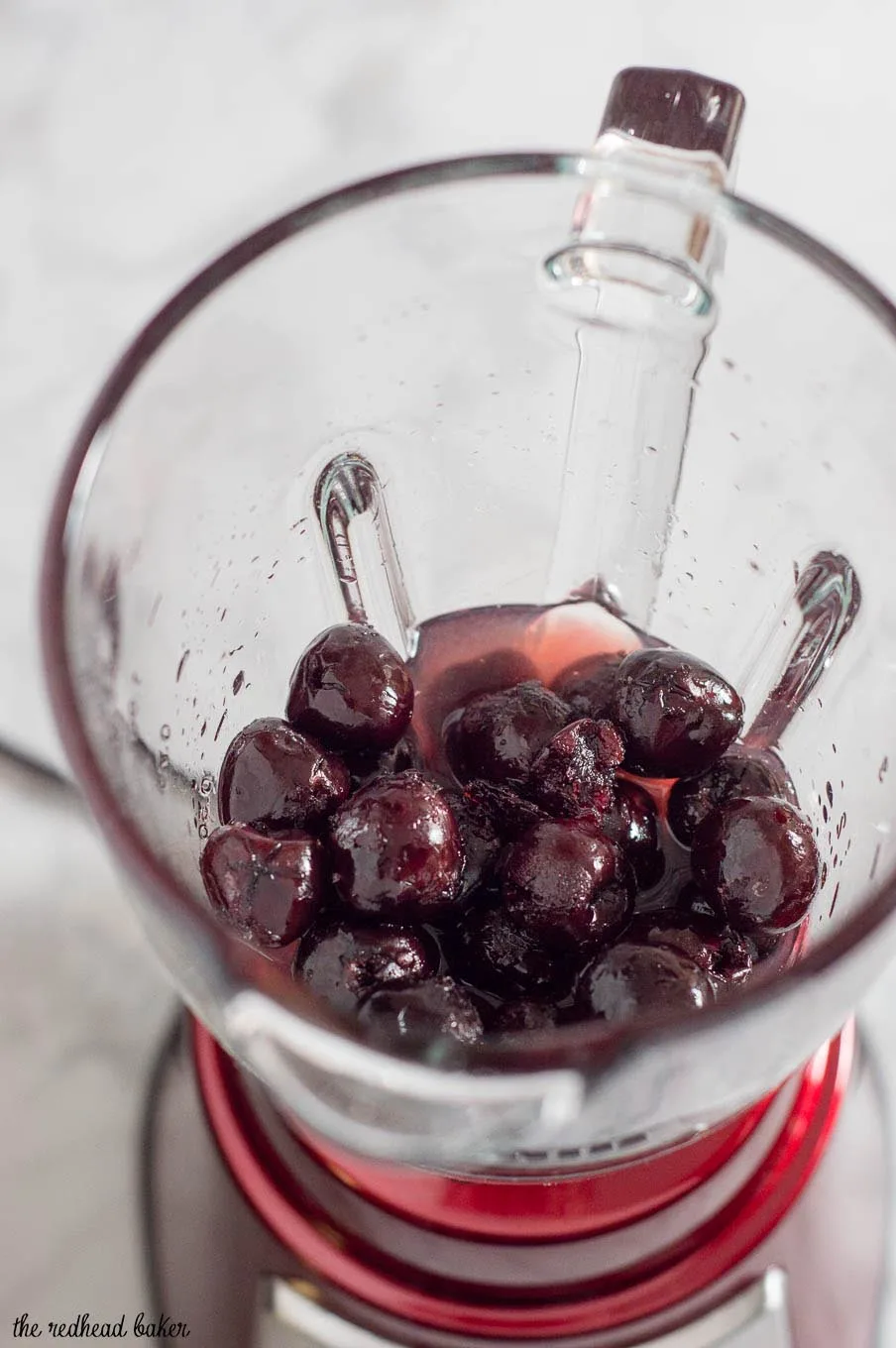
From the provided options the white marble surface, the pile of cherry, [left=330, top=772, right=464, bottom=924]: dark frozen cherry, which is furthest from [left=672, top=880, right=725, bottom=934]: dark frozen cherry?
the white marble surface

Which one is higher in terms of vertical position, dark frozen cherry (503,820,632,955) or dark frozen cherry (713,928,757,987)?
dark frozen cherry (503,820,632,955)

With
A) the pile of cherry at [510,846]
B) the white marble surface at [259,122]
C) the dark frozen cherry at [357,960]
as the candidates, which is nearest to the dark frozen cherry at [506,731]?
the pile of cherry at [510,846]

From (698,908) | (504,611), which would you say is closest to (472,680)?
(504,611)

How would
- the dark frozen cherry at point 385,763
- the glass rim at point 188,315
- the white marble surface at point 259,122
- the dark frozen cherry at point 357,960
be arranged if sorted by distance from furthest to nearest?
the white marble surface at point 259,122 < the dark frozen cherry at point 385,763 < the dark frozen cherry at point 357,960 < the glass rim at point 188,315

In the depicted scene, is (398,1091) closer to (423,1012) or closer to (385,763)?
(423,1012)

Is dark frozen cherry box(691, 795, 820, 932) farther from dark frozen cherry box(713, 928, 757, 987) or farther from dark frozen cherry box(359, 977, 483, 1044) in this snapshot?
dark frozen cherry box(359, 977, 483, 1044)

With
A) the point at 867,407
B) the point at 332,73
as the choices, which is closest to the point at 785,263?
the point at 867,407

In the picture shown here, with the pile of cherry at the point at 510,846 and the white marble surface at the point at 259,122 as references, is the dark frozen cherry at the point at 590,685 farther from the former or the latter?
the white marble surface at the point at 259,122
